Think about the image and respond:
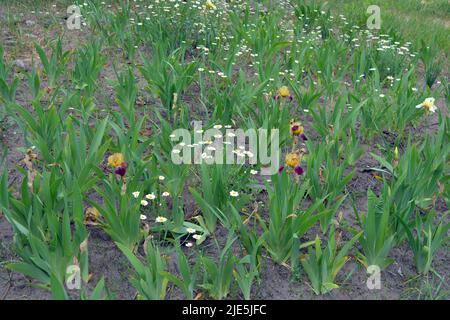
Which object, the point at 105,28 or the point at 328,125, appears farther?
the point at 105,28

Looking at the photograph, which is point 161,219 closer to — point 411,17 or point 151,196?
point 151,196

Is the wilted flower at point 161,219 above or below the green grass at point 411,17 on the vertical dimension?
below

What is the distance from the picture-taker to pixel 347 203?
2.84 metres

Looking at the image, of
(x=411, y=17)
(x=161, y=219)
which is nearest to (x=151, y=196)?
(x=161, y=219)

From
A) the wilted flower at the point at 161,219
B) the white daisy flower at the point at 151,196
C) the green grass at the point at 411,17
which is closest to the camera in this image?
the wilted flower at the point at 161,219

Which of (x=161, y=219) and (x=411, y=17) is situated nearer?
(x=161, y=219)

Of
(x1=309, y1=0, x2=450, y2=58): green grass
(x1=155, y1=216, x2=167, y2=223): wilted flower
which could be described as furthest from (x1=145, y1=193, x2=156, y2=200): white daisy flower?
(x1=309, y1=0, x2=450, y2=58): green grass

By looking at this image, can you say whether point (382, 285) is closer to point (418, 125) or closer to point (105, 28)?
point (418, 125)

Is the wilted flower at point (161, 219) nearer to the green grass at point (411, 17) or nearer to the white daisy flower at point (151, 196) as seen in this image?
the white daisy flower at point (151, 196)

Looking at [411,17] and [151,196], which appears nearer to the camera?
[151,196]

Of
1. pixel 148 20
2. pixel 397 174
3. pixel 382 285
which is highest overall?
pixel 148 20

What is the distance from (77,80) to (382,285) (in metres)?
2.26

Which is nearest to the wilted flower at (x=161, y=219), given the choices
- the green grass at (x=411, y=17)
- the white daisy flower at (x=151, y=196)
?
the white daisy flower at (x=151, y=196)
